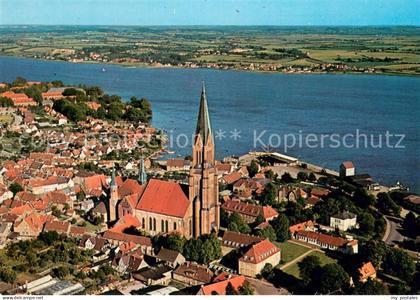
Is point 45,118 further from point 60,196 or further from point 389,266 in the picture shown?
point 389,266

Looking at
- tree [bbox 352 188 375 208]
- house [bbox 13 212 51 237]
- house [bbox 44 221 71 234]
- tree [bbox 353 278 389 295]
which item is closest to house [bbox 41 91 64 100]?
house [bbox 13 212 51 237]


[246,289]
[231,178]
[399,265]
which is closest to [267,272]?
[246,289]

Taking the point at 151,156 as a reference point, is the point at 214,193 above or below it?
above

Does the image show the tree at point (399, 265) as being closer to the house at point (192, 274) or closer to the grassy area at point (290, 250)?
the grassy area at point (290, 250)

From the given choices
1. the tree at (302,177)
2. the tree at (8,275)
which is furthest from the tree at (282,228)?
the tree at (302,177)

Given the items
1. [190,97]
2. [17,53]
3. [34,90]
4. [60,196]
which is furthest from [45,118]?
[17,53]
